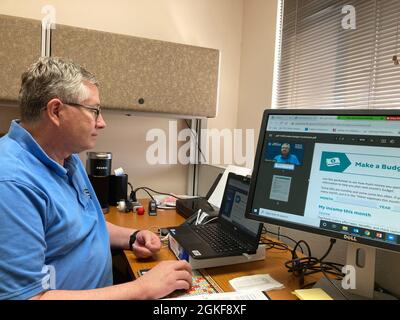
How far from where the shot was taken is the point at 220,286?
2.73 feet

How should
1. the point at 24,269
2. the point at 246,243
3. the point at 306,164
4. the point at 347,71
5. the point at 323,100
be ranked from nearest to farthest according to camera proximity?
the point at 24,269 → the point at 306,164 → the point at 246,243 → the point at 347,71 → the point at 323,100

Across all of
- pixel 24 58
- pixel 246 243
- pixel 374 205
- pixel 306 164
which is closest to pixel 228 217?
pixel 246 243

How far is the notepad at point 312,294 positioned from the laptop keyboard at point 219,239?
0.22 m

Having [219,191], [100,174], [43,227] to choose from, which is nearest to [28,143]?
[43,227]

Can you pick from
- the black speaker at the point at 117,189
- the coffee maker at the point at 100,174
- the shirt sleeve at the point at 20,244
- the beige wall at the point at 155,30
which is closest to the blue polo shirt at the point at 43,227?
the shirt sleeve at the point at 20,244

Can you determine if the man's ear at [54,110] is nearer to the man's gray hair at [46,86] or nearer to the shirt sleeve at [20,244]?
the man's gray hair at [46,86]

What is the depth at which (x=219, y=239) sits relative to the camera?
105cm

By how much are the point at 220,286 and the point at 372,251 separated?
0.40m

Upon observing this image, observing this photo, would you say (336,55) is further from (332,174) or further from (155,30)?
(155,30)

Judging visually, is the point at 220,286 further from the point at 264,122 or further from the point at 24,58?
the point at 24,58

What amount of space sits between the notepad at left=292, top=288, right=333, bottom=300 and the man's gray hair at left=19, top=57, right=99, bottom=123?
2.64 ft

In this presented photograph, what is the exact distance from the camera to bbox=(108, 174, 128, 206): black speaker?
168cm

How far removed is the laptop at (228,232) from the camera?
96cm

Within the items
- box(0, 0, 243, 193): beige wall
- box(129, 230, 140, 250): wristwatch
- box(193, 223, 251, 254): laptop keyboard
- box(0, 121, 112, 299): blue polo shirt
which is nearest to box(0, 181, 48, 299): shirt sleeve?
box(0, 121, 112, 299): blue polo shirt
